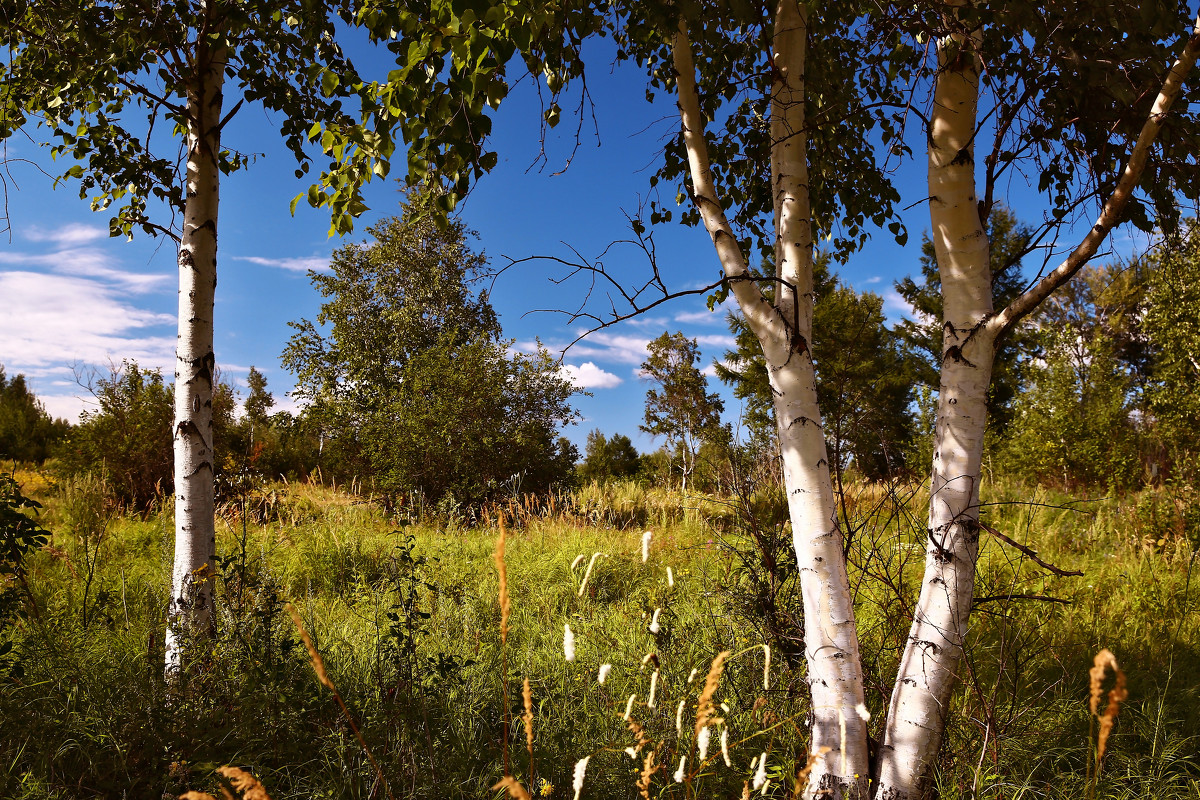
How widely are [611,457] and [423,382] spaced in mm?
15514

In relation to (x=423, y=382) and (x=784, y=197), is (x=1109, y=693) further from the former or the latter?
(x=423, y=382)

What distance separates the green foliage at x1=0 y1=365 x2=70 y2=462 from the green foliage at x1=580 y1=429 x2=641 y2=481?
16.3m

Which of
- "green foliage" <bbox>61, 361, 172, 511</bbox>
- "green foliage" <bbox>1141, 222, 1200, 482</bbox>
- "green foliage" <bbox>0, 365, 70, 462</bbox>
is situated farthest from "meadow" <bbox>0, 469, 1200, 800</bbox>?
"green foliage" <bbox>0, 365, 70, 462</bbox>

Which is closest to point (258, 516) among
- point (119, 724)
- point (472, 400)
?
point (472, 400)

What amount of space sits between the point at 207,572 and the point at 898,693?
3.44 m

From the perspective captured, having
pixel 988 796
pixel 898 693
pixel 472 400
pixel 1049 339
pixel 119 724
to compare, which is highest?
pixel 1049 339

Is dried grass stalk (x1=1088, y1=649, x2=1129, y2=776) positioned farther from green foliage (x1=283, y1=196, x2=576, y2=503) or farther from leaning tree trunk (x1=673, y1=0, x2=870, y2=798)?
green foliage (x1=283, y1=196, x2=576, y2=503)

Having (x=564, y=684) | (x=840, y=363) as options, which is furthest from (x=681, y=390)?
(x=564, y=684)

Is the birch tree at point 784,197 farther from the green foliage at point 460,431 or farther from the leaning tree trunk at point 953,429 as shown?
the green foliage at point 460,431

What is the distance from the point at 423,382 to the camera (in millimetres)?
11531

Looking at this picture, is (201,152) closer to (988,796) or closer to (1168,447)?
(988,796)

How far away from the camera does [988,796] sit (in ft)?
7.30

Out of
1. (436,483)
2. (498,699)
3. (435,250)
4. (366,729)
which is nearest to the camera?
(366,729)

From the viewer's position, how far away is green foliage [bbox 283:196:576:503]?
11.1 metres
